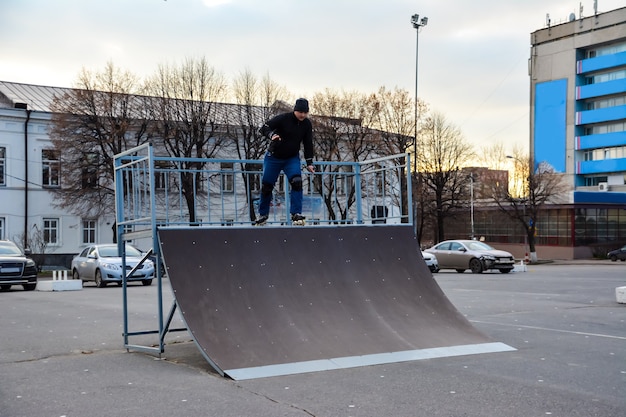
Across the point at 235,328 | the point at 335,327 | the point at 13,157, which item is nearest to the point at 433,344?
the point at 335,327

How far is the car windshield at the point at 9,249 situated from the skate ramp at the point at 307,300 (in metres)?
19.1

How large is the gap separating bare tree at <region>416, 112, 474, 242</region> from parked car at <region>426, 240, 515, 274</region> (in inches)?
805

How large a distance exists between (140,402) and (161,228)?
259 cm

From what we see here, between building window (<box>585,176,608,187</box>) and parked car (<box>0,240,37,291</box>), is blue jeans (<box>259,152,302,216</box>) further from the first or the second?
building window (<box>585,176,608,187</box>)

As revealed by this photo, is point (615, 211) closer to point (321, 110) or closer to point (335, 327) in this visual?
point (321, 110)

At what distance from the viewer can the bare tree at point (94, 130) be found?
4203 cm

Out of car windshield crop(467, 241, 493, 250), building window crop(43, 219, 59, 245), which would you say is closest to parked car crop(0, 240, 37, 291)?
car windshield crop(467, 241, 493, 250)

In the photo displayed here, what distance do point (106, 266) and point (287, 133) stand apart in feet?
58.7

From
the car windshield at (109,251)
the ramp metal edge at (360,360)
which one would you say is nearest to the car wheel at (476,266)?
the car windshield at (109,251)

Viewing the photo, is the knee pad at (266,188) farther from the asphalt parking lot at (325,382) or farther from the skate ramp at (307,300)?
→ the asphalt parking lot at (325,382)

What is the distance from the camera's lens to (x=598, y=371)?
23.6 feet

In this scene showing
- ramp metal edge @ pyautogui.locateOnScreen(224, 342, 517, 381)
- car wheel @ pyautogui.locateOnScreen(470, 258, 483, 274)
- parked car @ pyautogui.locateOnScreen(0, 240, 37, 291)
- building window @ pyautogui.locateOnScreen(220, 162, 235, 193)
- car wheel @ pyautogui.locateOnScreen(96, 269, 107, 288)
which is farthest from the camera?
car wheel @ pyautogui.locateOnScreen(470, 258, 483, 274)

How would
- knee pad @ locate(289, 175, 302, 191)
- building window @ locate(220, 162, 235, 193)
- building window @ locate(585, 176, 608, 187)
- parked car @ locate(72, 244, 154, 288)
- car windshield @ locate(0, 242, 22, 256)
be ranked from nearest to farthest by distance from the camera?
1. knee pad @ locate(289, 175, 302, 191)
2. building window @ locate(220, 162, 235, 193)
3. car windshield @ locate(0, 242, 22, 256)
4. parked car @ locate(72, 244, 154, 288)
5. building window @ locate(585, 176, 608, 187)

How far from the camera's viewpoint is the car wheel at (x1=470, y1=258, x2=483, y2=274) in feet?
107
